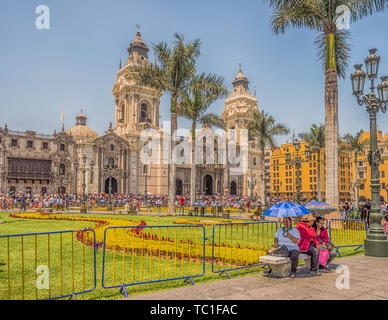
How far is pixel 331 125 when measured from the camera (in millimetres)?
13922

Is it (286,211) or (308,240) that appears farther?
(308,240)

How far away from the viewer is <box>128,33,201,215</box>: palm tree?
21094 mm

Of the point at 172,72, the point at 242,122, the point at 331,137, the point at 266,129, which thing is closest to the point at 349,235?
the point at 331,137

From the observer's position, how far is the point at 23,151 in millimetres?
43094

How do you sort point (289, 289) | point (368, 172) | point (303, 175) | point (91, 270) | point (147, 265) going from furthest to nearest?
point (303, 175)
point (368, 172)
point (147, 265)
point (91, 270)
point (289, 289)

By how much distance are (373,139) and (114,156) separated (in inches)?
1675

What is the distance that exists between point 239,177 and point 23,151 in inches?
1522

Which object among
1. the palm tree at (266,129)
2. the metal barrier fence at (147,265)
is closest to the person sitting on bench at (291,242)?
the metal barrier fence at (147,265)

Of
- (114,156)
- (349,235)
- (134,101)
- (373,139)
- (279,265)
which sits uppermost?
(134,101)

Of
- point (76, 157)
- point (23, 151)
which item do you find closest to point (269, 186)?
Result: point (76, 157)

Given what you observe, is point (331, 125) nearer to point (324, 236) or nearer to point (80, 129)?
point (324, 236)

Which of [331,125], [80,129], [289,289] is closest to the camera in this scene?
[289,289]

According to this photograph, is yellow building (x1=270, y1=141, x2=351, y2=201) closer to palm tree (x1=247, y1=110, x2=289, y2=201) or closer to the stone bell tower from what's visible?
the stone bell tower

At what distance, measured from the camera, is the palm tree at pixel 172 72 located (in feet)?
69.2
